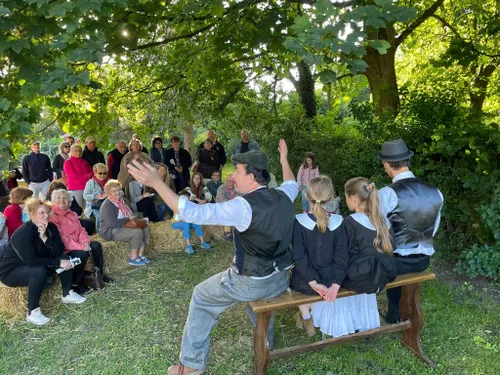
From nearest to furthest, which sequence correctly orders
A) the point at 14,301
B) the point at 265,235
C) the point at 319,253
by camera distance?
1. the point at 265,235
2. the point at 319,253
3. the point at 14,301

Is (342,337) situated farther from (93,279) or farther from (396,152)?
(93,279)

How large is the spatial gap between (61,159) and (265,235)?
7.62 m

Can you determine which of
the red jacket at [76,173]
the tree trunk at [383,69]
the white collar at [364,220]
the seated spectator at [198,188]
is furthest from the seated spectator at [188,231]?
the tree trunk at [383,69]

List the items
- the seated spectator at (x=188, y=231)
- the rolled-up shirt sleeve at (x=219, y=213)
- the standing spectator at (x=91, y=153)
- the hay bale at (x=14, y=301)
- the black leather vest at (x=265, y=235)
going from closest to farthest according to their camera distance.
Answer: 1. the rolled-up shirt sleeve at (x=219, y=213)
2. the black leather vest at (x=265, y=235)
3. the hay bale at (x=14, y=301)
4. the seated spectator at (x=188, y=231)
5. the standing spectator at (x=91, y=153)

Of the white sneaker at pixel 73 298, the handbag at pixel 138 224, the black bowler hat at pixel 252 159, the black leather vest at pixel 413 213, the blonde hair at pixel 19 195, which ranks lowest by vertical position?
the white sneaker at pixel 73 298

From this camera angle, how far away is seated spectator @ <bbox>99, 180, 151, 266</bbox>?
665cm

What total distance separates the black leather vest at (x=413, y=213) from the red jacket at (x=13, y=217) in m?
4.82

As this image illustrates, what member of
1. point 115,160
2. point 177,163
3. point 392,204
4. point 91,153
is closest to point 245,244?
point 392,204

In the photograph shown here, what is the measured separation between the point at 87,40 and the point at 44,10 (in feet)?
1.56

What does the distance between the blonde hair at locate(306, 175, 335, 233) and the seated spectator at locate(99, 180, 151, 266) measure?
13.1 feet

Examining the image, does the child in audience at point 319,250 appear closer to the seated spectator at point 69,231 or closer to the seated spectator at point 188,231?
the seated spectator at point 69,231

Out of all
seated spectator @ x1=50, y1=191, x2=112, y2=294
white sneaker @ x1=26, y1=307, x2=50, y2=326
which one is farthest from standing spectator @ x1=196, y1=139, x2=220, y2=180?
white sneaker @ x1=26, y1=307, x2=50, y2=326

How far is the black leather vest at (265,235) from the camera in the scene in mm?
3143

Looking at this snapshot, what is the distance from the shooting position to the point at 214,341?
4.31 metres
